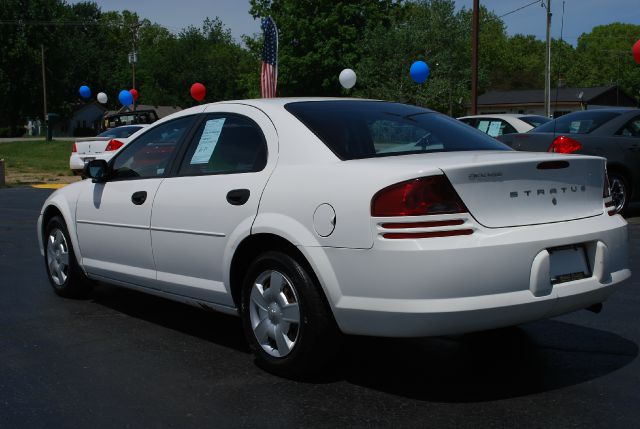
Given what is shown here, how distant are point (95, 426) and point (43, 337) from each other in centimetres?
182

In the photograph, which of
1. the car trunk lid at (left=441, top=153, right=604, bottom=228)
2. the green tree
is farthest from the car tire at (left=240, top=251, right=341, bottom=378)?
the green tree

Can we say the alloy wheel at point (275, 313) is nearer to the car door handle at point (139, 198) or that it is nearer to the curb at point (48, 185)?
the car door handle at point (139, 198)

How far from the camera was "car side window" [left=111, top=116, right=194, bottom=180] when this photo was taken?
532cm

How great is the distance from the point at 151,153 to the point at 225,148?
94cm

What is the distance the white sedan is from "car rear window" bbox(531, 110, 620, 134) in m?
6.78

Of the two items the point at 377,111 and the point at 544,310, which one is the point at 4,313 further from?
the point at 544,310

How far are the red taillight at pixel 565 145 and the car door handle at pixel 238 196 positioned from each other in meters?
7.15

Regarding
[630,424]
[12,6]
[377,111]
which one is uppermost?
[12,6]

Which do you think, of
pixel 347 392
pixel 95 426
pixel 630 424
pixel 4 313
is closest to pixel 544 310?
pixel 630 424

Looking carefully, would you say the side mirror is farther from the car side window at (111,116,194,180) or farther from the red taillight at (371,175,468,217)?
the red taillight at (371,175,468,217)

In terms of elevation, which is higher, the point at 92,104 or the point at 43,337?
the point at 92,104

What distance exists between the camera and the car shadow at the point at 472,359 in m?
4.09

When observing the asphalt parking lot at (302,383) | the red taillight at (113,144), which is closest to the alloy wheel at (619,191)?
the asphalt parking lot at (302,383)

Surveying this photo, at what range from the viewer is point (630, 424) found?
3.54m
